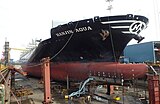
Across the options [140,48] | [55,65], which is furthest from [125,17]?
[140,48]

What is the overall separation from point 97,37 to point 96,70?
1.76 m

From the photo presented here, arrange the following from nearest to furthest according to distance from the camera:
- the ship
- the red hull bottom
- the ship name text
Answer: the red hull bottom, the ship, the ship name text

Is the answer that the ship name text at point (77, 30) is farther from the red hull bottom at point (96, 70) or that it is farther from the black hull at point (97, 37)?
the red hull bottom at point (96, 70)

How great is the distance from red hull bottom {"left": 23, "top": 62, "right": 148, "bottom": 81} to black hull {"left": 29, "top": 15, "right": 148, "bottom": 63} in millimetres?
415

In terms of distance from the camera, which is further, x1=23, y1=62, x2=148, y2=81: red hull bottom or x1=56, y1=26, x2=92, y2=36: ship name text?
x1=56, y1=26, x2=92, y2=36: ship name text

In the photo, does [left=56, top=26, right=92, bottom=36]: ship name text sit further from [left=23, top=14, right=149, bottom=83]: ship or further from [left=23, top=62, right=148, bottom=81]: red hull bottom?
[left=23, top=62, right=148, bottom=81]: red hull bottom

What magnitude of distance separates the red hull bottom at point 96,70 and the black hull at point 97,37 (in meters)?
0.41

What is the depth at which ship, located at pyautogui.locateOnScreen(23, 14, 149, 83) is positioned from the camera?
9602 millimetres

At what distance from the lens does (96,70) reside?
9.34 meters

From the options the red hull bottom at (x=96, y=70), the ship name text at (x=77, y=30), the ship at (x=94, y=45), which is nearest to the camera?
the red hull bottom at (x=96, y=70)

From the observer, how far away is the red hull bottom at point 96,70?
26.3ft

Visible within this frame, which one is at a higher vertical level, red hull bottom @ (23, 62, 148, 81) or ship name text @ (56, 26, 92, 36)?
ship name text @ (56, 26, 92, 36)

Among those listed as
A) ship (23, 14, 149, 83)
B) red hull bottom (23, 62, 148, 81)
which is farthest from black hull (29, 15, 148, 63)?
red hull bottom (23, 62, 148, 81)

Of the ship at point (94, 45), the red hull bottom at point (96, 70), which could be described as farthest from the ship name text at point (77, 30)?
the red hull bottom at point (96, 70)
